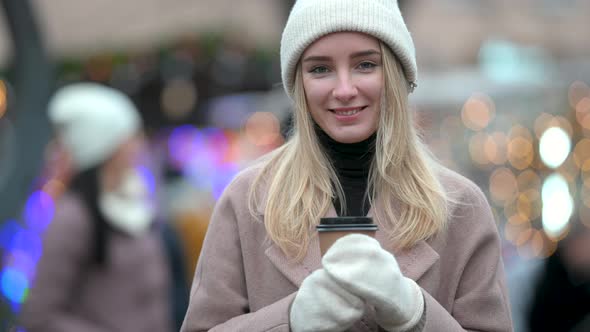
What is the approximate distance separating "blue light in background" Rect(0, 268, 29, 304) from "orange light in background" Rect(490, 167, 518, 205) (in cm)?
574

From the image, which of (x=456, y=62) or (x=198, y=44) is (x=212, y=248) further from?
(x=456, y=62)

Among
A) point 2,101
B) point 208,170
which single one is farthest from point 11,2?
point 208,170

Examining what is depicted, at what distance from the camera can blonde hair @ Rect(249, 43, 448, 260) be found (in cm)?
276

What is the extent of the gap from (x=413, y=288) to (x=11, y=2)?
2.00 meters

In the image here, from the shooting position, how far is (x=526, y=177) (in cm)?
1020

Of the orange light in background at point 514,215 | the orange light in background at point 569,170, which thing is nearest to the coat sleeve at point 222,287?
the orange light in background at point 569,170

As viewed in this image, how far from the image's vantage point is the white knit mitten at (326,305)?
8.05ft

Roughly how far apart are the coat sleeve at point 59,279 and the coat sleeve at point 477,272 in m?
2.28

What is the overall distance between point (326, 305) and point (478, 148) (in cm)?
871

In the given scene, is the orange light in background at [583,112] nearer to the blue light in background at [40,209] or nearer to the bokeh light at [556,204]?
the bokeh light at [556,204]

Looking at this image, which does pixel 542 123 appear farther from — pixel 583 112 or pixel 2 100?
pixel 2 100

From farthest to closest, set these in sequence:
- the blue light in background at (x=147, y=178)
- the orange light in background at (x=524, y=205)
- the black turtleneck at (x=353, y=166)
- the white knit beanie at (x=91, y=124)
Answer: the orange light in background at (x=524, y=205)
the blue light in background at (x=147, y=178)
the white knit beanie at (x=91, y=124)
the black turtleneck at (x=353, y=166)

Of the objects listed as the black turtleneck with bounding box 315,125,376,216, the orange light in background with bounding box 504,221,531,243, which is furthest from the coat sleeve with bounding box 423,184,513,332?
the orange light in background with bounding box 504,221,531,243

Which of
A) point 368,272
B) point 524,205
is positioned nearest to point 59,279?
point 368,272
